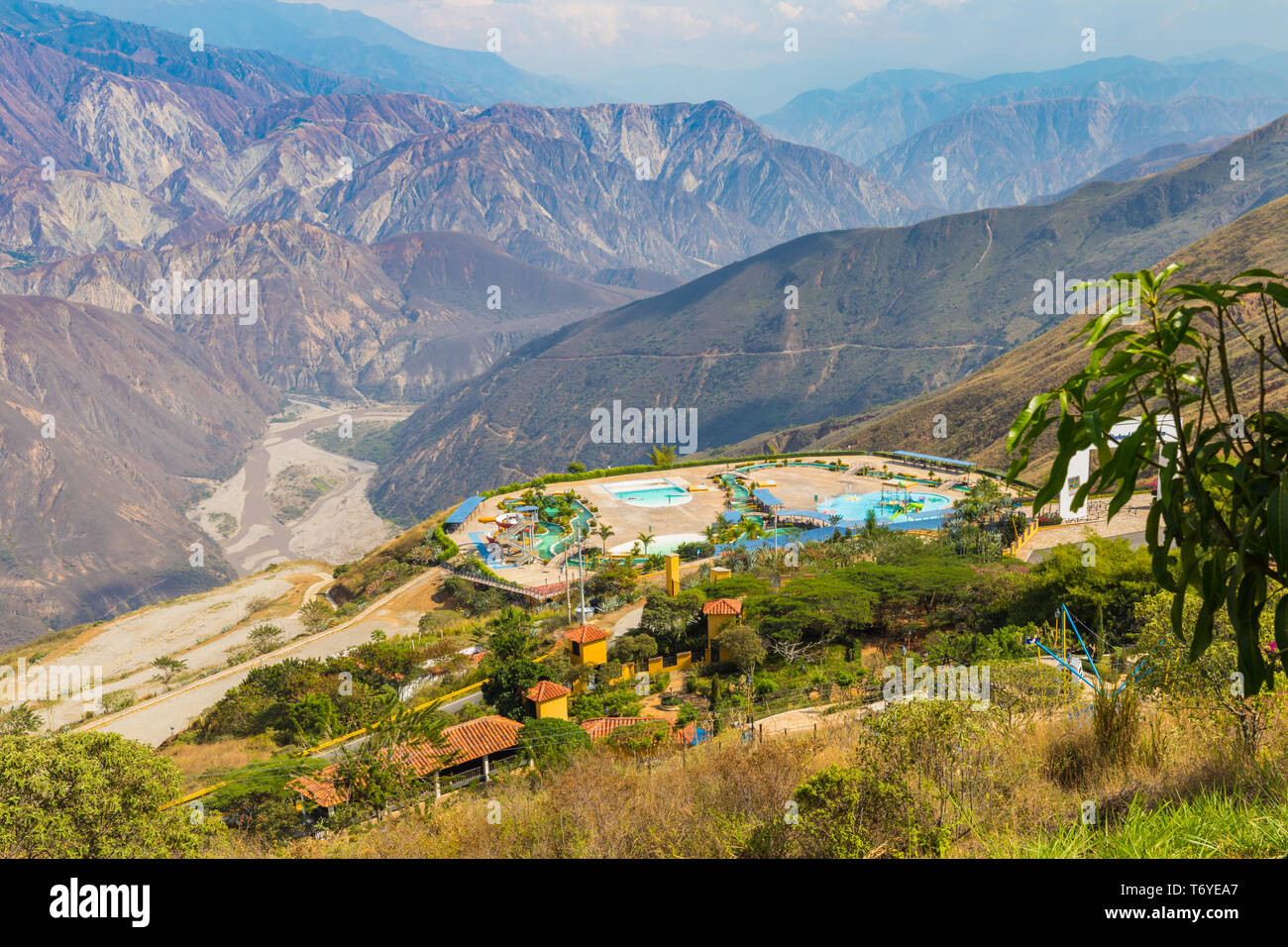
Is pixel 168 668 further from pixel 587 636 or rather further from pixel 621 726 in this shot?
pixel 621 726

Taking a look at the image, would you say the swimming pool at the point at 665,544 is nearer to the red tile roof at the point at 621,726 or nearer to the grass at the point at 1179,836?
the red tile roof at the point at 621,726

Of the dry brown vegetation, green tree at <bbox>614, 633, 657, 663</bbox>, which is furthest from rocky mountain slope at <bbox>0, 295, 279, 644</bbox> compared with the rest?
the dry brown vegetation

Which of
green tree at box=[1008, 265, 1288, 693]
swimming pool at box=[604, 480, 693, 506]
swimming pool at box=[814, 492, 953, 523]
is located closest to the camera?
green tree at box=[1008, 265, 1288, 693]

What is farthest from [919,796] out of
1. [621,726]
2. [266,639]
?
[266,639]

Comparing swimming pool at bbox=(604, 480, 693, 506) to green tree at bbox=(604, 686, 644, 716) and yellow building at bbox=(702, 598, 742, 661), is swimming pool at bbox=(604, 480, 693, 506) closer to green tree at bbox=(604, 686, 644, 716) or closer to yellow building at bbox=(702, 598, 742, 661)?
yellow building at bbox=(702, 598, 742, 661)
